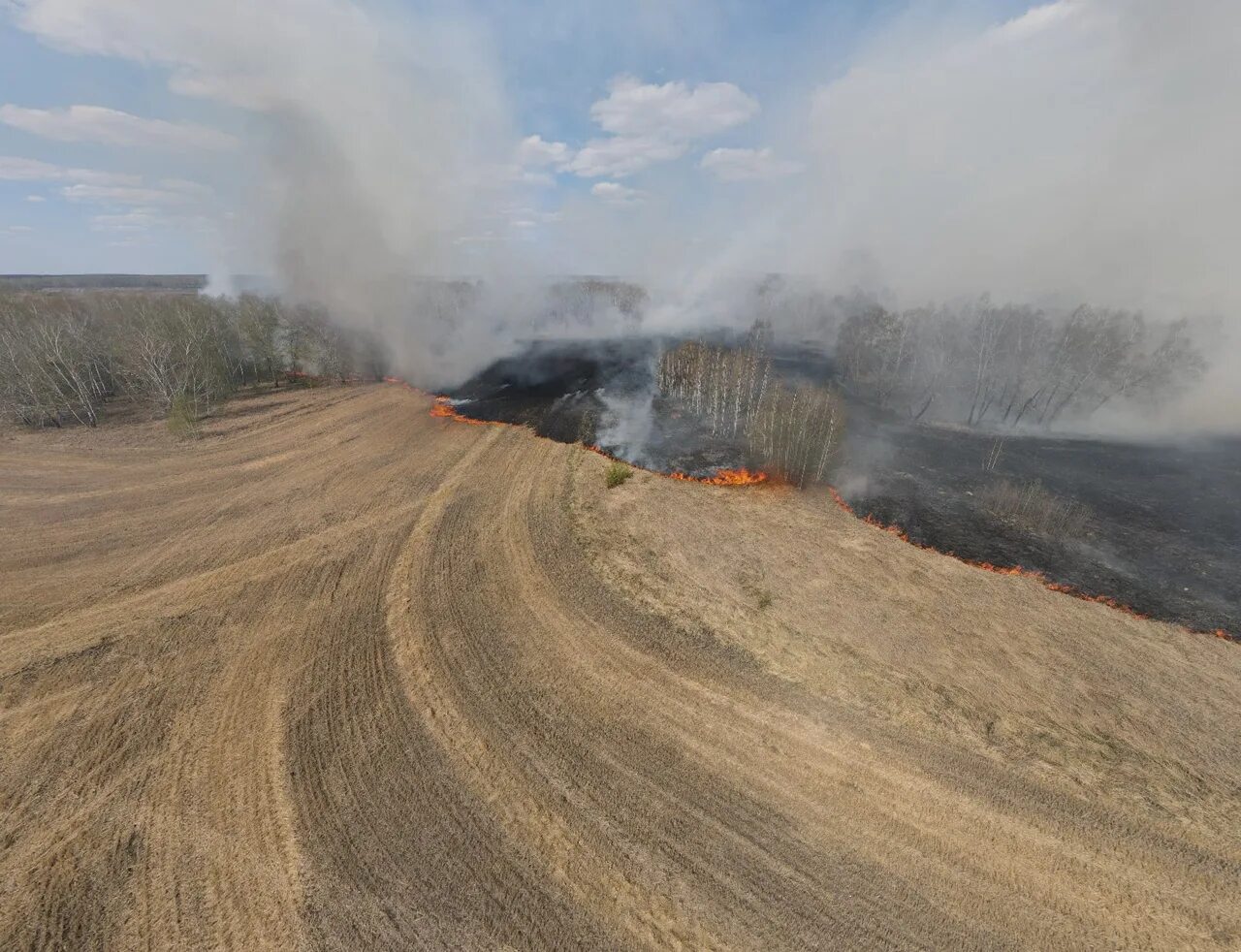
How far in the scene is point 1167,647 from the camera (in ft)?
50.3

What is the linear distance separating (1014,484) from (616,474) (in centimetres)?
2369

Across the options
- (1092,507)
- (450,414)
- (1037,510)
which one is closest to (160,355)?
(450,414)

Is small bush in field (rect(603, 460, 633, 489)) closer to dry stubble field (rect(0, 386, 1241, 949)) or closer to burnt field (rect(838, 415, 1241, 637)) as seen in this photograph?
dry stubble field (rect(0, 386, 1241, 949))

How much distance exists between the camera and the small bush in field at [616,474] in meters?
25.4

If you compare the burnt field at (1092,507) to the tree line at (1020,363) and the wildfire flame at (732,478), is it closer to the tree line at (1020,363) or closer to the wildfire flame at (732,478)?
the wildfire flame at (732,478)

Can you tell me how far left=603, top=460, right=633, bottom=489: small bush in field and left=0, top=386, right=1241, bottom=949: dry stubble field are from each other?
4.73 m

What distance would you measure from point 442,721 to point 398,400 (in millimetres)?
34071

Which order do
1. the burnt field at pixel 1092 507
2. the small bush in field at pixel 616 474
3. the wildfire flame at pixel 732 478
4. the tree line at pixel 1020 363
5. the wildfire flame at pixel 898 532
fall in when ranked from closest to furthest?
the wildfire flame at pixel 898 532 → the burnt field at pixel 1092 507 → the small bush in field at pixel 616 474 → the wildfire flame at pixel 732 478 → the tree line at pixel 1020 363

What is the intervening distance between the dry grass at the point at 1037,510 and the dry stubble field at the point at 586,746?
739cm

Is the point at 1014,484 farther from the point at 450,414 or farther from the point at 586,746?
the point at 450,414

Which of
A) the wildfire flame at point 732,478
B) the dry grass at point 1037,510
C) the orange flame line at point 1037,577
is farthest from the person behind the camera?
the wildfire flame at point 732,478

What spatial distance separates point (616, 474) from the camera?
25781 millimetres

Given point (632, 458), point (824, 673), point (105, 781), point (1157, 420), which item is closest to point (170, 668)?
point (105, 781)

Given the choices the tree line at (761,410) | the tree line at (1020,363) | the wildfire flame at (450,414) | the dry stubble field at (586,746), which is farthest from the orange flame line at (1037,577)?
the wildfire flame at (450,414)
